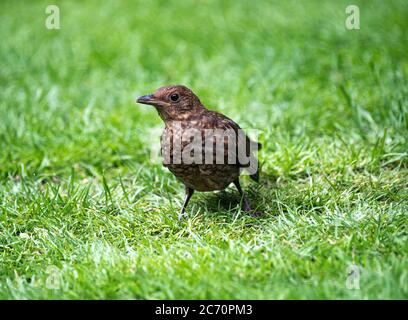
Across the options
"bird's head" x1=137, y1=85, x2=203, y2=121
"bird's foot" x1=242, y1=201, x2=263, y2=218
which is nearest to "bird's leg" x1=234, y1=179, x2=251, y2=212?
"bird's foot" x1=242, y1=201, x2=263, y2=218

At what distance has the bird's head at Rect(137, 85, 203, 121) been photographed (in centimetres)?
396

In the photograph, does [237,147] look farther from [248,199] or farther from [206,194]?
[206,194]

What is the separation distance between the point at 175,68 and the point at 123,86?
2.31 feet

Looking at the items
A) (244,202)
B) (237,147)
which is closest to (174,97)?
(237,147)

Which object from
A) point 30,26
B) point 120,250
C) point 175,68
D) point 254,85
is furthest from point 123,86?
point 120,250

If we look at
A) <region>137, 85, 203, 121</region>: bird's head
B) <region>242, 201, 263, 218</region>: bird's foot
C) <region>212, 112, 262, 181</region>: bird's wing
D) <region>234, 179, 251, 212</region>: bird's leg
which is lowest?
<region>242, 201, 263, 218</region>: bird's foot

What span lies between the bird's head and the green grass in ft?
2.20

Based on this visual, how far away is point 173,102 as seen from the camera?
3986mm

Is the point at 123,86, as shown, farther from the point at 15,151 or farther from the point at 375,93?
the point at 375,93

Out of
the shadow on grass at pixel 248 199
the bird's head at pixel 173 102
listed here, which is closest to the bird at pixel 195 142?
the bird's head at pixel 173 102

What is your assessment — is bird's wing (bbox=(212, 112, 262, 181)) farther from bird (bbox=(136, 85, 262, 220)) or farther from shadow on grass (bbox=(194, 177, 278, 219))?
shadow on grass (bbox=(194, 177, 278, 219))

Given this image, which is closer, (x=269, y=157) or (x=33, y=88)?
(x=269, y=157)
